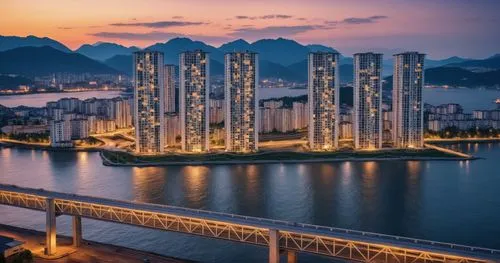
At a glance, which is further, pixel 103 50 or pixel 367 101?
pixel 103 50

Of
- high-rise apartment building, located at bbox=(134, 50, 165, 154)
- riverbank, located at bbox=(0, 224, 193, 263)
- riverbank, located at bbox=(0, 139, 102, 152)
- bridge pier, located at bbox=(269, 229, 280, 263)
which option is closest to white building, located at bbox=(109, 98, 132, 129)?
riverbank, located at bbox=(0, 139, 102, 152)

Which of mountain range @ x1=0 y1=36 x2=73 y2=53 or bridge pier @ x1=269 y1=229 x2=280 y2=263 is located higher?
mountain range @ x1=0 y1=36 x2=73 y2=53

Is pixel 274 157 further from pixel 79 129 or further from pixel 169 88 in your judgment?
pixel 169 88

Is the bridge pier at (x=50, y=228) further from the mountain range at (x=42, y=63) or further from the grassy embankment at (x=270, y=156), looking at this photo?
the mountain range at (x=42, y=63)

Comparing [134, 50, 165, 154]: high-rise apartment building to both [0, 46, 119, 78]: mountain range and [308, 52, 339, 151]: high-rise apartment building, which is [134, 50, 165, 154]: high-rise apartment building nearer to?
[308, 52, 339, 151]: high-rise apartment building

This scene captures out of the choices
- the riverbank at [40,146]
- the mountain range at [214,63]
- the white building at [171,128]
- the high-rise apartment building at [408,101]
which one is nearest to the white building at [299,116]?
the high-rise apartment building at [408,101]

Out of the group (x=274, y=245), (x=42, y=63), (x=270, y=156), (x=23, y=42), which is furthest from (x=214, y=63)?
(x=274, y=245)
